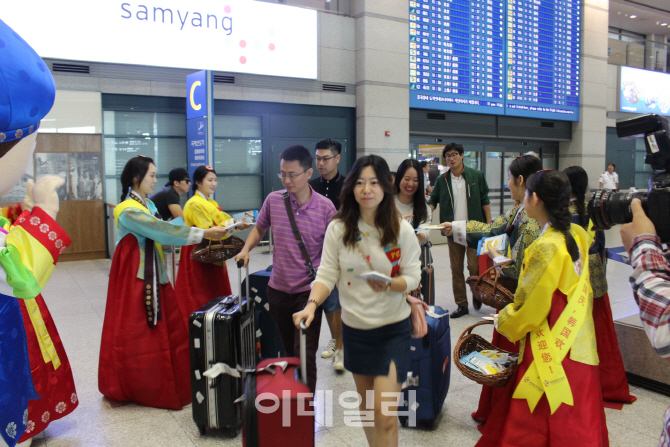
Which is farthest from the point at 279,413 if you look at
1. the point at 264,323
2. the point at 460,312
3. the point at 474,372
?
the point at 460,312

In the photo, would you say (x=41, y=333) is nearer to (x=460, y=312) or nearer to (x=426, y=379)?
(x=426, y=379)

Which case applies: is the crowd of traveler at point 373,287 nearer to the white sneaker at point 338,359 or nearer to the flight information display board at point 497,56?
the white sneaker at point 338,359

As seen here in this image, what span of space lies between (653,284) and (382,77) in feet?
29.6

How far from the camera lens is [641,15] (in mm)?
14938

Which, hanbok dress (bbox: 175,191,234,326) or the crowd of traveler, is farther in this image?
hanbok dress (bbox: 175,191,234,326)

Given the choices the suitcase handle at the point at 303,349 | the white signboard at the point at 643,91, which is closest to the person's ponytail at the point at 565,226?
the suitcase handle at the point at 303,349

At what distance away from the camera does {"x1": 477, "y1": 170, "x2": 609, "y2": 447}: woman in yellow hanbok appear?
2094 mm

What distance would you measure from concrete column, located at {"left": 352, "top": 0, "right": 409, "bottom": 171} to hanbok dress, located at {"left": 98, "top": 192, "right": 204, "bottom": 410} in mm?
7015

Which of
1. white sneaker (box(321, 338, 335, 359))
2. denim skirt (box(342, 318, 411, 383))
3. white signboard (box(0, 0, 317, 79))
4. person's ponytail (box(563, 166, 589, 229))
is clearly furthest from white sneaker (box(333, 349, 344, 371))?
white signboard (box(0, 0, 317, 79))

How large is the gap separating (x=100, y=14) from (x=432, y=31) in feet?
20.4

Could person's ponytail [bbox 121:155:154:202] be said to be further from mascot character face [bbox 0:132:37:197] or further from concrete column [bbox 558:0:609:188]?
concrete column [bbox 558:0:609:188]

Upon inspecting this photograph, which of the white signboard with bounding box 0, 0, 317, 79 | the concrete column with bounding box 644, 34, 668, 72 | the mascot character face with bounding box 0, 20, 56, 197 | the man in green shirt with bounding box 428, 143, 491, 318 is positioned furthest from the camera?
the concrete column with bounding box 644, 34, 668, 72

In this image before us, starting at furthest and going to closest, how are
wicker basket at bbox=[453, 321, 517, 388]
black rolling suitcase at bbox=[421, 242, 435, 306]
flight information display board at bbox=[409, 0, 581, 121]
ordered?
flight information display board at bbox=[409, 0, 581, 121]
black rolling suitcase at bbox=[421, 242, 435, 306]
wicker basket at bbox=[453, 321, 517, 388]

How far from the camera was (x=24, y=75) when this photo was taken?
1285mm
